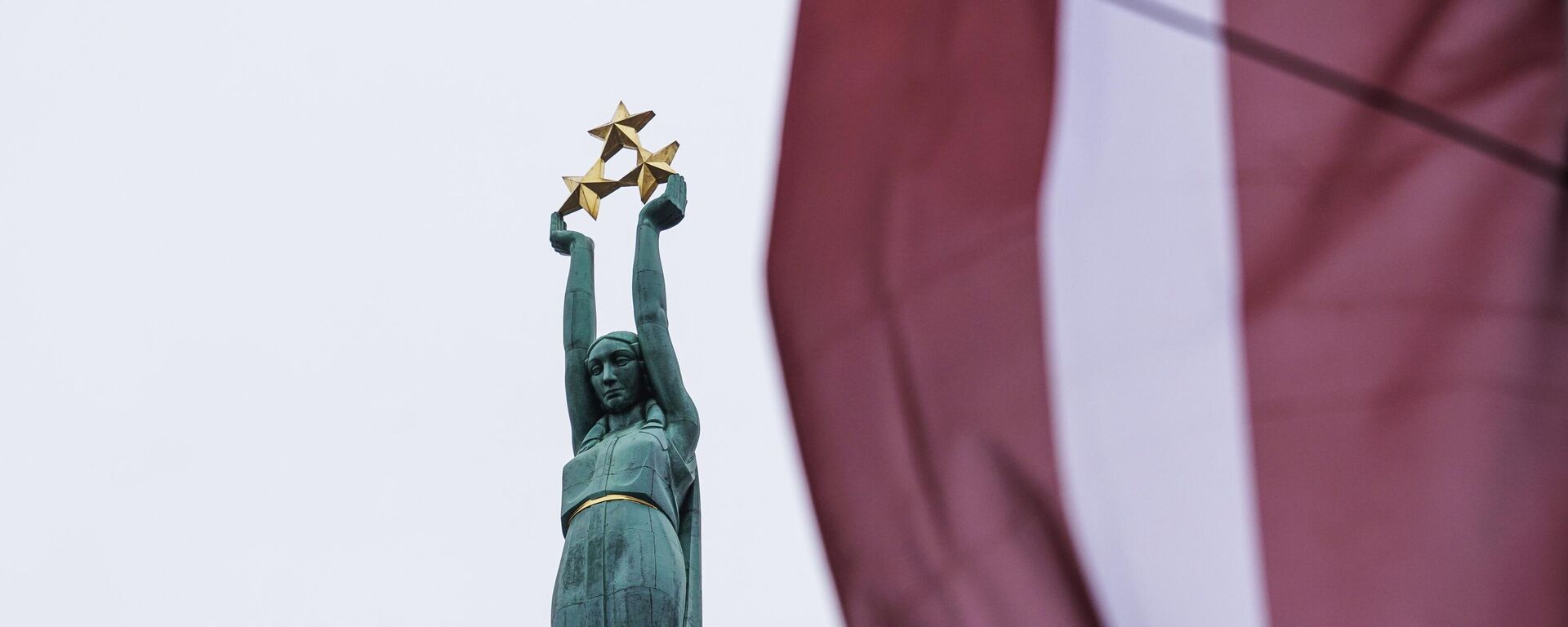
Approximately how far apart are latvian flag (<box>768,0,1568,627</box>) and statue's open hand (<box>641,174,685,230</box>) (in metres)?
7.65

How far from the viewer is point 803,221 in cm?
411

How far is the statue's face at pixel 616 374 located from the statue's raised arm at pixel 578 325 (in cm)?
14

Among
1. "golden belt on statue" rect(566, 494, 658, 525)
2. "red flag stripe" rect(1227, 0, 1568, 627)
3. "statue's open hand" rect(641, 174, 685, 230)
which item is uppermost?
"statue's open hand" rect(641, 174, 685, 230)

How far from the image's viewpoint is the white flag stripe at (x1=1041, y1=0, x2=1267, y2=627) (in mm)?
3473

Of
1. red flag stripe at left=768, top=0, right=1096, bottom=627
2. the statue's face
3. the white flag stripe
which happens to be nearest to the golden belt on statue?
the statue's face

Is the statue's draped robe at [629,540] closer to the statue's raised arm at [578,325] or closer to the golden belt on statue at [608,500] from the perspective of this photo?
the golden belt on statue at [608,500]

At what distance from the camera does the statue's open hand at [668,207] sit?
11.8m

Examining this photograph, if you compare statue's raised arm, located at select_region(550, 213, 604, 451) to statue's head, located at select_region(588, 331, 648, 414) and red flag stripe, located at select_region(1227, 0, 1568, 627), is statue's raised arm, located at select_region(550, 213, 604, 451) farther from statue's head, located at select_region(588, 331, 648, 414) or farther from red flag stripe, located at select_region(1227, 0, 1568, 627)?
red flag stripe, located at select_region(1227, 0, 1568, 627)

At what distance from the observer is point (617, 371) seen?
36.8 ft

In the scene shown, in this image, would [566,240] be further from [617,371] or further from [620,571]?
[620,571]

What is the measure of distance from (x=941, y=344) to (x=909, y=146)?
18.6 inches

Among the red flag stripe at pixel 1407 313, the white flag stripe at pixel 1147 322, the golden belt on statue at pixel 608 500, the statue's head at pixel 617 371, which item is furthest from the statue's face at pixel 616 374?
the red flag stripe at pixel 1407 313

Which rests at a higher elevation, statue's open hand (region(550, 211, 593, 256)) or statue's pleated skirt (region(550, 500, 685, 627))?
statue's open hand (region(550, 211, 593, 256))

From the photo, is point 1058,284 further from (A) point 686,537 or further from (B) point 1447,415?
(A) point 686,537
